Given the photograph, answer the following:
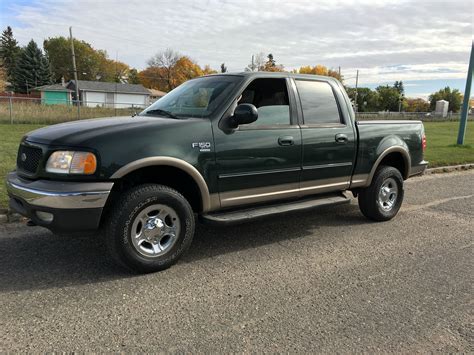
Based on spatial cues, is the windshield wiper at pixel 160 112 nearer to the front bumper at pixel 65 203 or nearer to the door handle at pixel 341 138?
the front bumper at pixel 65 203

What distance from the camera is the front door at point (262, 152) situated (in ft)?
14.3

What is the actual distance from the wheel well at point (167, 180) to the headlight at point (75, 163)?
336mm

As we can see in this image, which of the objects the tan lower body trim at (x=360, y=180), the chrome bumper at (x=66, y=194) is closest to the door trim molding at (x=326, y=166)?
the tan lower body trim at (x=360, y=180)

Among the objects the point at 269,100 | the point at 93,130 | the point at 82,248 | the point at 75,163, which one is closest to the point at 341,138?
the point at 269,100

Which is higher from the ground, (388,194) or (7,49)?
(7,49)

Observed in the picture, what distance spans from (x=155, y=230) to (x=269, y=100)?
6.64 ft

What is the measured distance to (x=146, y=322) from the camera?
317 centimetres

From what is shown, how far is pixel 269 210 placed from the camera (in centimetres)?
473

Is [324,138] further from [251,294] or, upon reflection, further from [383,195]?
[251,294]

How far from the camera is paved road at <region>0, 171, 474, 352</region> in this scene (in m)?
3.00

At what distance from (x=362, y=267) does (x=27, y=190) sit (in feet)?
10.9

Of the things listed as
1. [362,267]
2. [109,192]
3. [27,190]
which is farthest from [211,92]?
[362,267]

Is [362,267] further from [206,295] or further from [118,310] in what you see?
[118,310]

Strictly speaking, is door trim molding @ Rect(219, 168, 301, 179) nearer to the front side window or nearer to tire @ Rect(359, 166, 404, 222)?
the front side window
